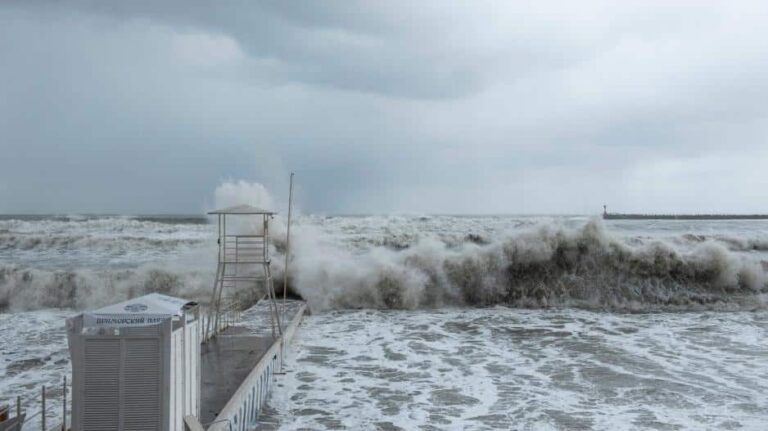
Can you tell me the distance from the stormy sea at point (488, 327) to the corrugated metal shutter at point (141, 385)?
330 centimetres

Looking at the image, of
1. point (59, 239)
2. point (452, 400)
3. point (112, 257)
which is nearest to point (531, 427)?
point (452, 400)

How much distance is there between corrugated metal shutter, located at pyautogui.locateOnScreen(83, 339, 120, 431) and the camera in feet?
16.9

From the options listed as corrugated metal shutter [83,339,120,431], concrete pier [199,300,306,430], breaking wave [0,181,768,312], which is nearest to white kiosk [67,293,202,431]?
corrugated metal shutter [83,339,120,431]

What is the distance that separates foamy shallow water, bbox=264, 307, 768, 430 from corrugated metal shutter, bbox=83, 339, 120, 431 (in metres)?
3.43

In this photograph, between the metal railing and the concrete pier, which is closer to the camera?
the concrete pier

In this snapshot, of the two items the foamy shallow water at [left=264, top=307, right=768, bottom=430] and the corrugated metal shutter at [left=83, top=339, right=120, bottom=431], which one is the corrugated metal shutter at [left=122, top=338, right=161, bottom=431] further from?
the foamy shallow water at [left=264, top=307, right=768, bottom=430]

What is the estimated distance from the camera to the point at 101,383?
204 inches

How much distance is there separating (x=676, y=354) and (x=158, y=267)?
1847 centimetres

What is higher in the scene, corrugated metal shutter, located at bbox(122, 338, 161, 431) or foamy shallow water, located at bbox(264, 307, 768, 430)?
corrugated metal shutter, located at bbox(122, 338, 161, 431)

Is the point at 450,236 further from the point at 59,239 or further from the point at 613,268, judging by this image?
the point at 59,239

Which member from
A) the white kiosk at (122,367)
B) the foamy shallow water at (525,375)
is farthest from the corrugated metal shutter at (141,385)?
the foamy shallow water at (525,375)

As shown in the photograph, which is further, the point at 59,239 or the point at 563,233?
the point at 59,239

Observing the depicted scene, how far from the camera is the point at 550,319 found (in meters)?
17.3

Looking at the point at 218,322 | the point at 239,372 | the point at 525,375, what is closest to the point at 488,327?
the point at 525,375
